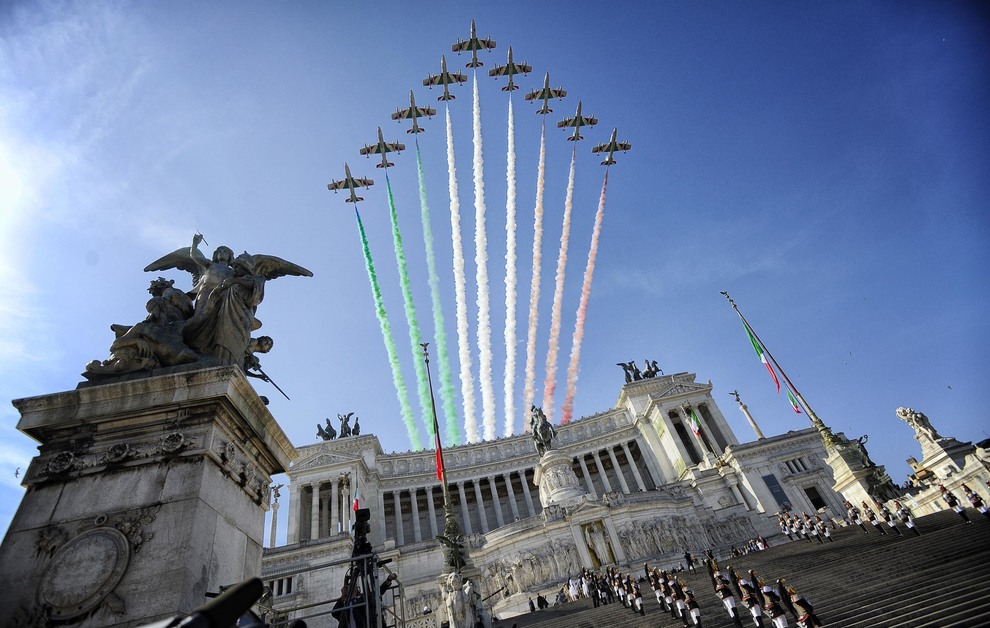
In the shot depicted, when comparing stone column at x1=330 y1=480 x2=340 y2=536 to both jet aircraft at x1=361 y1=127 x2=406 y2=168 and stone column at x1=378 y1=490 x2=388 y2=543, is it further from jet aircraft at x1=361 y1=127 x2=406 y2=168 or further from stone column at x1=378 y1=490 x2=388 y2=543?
jet aircraft at x1=361 y1=127 x2=406 y2=168

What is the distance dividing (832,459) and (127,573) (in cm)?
3204

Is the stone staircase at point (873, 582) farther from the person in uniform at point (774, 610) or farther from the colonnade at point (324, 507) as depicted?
the colonnade at point (324, 507)

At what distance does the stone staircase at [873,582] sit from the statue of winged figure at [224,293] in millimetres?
15460

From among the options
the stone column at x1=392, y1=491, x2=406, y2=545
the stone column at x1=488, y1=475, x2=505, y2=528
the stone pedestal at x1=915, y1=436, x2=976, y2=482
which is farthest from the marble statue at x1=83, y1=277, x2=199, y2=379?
the stone column at x1=488, y1=475, x2=505, y2=528

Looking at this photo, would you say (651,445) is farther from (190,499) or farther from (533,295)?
(190,499)

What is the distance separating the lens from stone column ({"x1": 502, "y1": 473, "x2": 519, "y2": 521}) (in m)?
62.6

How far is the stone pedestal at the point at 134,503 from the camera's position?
468cm

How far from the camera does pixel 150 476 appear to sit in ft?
18.1

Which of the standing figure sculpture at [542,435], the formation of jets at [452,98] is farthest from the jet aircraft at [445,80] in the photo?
the standing figure sculpture at [542,435]

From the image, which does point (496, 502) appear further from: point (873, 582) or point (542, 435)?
point (873, 582)

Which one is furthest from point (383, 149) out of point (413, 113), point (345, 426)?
point (345, 426)

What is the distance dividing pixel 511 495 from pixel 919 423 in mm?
47170

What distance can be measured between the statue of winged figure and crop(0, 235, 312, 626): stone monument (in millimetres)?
27

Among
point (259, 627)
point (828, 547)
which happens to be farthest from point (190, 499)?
point (828, 547)
